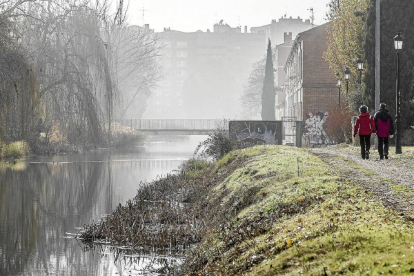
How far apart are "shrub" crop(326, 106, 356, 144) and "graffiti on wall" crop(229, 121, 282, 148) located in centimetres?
290

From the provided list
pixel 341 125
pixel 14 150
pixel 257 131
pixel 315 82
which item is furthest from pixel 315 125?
pixel 14 150

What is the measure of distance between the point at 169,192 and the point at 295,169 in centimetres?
695

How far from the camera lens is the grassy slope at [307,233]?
710cm

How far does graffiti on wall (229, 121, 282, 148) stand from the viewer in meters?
39.1

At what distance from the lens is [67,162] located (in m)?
37.9

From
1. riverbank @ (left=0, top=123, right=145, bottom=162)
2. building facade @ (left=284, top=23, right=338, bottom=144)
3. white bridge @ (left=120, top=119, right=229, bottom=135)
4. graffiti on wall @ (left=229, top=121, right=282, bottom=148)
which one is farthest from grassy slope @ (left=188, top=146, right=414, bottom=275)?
building facade @ (left=284, top=23, right=338, bottom=144)

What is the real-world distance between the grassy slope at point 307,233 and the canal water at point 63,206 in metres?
2.58

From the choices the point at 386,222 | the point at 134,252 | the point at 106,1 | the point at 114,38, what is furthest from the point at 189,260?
the point at 114,38

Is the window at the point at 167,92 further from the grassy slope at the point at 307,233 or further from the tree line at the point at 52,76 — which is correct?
the grassy slope at the point at 307,233

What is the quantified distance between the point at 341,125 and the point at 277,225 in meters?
27.7

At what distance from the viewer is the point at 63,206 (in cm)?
2225

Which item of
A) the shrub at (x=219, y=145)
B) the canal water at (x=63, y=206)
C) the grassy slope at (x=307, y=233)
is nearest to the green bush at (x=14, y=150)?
the canal water at (x=63, y=206)

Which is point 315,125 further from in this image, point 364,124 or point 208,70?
point 208,70

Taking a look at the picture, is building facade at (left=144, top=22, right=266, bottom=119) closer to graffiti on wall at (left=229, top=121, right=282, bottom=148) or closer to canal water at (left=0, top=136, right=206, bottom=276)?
graffiti on wall at (left=229, top=121, right=282, bottom=148)
